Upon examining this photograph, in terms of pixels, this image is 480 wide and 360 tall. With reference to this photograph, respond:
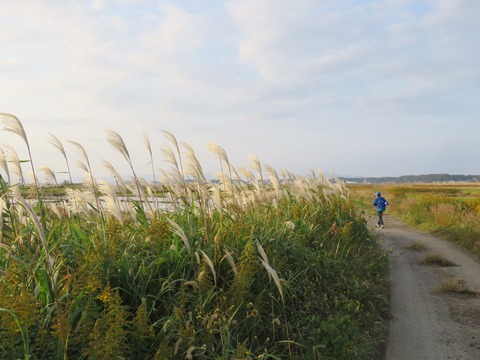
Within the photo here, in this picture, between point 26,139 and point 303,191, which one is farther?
point 303,191

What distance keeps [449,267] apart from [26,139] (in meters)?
9.65

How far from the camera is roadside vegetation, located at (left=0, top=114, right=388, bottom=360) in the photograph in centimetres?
318

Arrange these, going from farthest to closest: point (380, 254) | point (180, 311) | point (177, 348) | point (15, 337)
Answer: point (380, 254) < point (180, 311) < point (177, 348) < point (15, 337)

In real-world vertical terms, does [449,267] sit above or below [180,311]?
below

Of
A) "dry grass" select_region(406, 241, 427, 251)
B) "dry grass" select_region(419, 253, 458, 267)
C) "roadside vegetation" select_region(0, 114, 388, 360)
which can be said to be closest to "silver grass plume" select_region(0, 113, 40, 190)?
"roadside vegetation" select_region(0, 114, 388, 360)

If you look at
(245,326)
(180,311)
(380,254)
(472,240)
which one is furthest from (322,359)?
(472,240)

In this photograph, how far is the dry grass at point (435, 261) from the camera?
34.1 feet

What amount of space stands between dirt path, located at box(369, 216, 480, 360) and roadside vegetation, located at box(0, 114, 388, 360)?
14.3 inches

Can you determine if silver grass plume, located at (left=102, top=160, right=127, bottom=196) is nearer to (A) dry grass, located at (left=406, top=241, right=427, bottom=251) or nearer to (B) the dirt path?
(B) the dirt path

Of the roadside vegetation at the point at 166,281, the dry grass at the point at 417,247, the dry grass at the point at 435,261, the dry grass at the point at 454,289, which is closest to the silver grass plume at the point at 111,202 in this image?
the roadside vegetation at the point at 166,281

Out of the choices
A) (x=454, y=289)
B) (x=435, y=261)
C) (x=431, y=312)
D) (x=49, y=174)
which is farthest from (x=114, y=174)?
(x=435, y=261)

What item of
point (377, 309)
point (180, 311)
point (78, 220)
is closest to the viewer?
point (180, 311)

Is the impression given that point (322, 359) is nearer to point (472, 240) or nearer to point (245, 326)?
point (245, 326)

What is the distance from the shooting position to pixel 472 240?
12.7m
